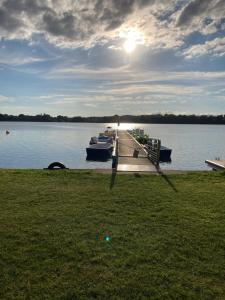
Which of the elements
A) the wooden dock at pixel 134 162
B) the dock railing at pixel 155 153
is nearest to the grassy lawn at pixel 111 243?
the wooden dock at pixel 134 162

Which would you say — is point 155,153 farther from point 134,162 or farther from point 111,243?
point 111,243

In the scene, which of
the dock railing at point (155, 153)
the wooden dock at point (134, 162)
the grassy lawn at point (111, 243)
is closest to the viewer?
the grassy lawn at point (111, 243)

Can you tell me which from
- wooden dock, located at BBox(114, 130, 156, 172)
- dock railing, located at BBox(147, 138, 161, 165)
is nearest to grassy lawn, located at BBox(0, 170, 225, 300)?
wooden dock, located at BBox(114, 130, 156, 172)

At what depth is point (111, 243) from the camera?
18.0 ft

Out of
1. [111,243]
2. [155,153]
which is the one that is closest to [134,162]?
[155,153]

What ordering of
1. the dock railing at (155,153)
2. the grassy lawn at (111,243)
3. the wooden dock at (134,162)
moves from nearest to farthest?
1. the grassy lawn at (111,243)
2. the wooden dock at (134,162)
3. the dock railing at (155,153)

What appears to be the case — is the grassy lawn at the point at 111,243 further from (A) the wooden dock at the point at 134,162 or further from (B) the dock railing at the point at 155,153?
(B) the dock railing at the point at 155,153

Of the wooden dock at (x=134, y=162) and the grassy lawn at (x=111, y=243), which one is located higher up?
the grassy lawn at (x=111, y=243)

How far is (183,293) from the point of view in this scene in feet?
13.1

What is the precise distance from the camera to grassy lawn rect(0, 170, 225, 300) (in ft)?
13.4

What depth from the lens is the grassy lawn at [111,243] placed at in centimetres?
409

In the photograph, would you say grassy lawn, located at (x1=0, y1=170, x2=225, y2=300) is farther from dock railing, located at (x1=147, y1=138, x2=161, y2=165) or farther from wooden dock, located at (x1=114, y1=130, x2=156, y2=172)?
dock railing, located at (x1=147, y1=138, x2=161, y2=165)

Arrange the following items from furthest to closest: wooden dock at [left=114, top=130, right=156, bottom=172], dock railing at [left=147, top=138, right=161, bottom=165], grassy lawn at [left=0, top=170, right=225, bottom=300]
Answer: dock railing at [left=147, top=138, right=161, bottom=165], wooden dock at [left=114, top=130, right=156, bottom=172], grassy lawn at [left=0, top=170, right=225, bottom=300]

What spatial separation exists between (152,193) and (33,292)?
5.99 m
